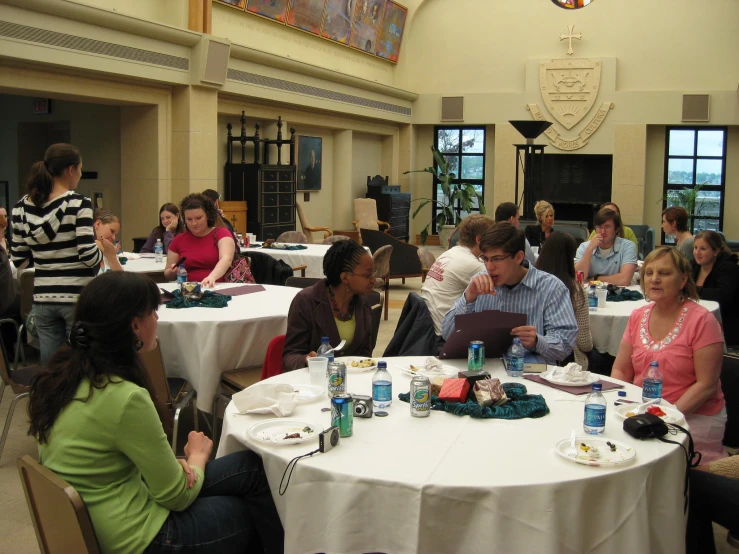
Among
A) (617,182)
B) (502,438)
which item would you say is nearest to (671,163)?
(617,182)

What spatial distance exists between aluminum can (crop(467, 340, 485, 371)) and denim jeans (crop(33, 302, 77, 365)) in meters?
2.31

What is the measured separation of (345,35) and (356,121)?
1.98m

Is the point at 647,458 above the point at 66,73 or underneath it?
underneath

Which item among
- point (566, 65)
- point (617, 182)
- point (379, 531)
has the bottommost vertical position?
point (379, 531)

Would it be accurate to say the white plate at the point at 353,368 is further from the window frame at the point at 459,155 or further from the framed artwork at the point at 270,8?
the window frame at the point at 459,155

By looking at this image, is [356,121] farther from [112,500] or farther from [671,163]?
[112,500]

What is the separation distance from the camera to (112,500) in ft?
7.34

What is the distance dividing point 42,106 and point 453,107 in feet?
29.4

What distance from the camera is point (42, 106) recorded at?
1238 cm

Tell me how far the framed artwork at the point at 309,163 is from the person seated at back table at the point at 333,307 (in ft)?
36.8

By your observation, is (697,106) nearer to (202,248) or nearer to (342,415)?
(202,248)

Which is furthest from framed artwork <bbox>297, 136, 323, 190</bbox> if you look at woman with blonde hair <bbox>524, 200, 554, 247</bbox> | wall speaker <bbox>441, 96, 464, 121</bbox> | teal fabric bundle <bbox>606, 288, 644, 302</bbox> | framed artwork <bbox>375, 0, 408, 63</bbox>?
teal fabric bundle <bbox>606, 288, 644, 302</bbox>

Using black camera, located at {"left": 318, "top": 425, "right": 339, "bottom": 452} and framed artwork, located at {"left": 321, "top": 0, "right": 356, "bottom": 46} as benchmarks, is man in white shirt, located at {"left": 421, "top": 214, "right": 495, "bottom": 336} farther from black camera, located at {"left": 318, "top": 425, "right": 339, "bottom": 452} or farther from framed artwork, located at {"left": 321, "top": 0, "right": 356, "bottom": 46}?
framed artwork, located at {"left": 321, "top": 0, "right": 356, "bottom": 46}

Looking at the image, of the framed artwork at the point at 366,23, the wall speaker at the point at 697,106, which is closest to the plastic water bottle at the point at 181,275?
the framed artwork at the point at 366,23
